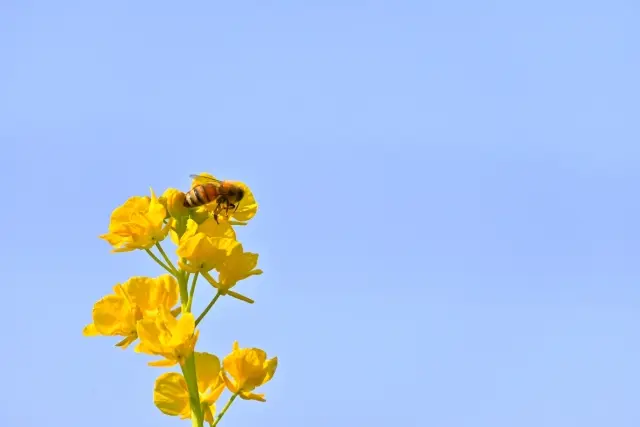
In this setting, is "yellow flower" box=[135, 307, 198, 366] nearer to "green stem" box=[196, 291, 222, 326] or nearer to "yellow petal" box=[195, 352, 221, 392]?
"green stem" box=[196, 291, 222, 326]

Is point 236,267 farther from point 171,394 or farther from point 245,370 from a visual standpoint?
point 171,394

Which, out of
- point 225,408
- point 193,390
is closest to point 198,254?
point 193,390

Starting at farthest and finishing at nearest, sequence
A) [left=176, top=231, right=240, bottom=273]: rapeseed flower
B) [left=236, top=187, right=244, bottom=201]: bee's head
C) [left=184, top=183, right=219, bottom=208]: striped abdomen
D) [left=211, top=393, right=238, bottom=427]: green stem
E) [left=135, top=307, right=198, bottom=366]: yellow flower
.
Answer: [left=236, top=187, right=244, bottom=201]: bee's head → [left=184, top=183, right=219, bottom=208]: striped abdomen → [left=176, top=231, right=240, bottom=273]: rapeseed flower → [left=211, top=393, right=238, bottom=427]: green stem → [left=135, top=307, right=198, bottom=366]: yellow flower

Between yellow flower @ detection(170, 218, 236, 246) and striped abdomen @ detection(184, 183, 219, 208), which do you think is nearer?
yellow flower @ detection(170, 218, 236, 246)

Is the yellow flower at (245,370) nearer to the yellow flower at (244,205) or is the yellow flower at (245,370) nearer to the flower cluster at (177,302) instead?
the flower cluster at (177,302)

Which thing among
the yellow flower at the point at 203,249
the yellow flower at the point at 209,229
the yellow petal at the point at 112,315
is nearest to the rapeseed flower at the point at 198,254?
the yellow flower at the point at 203,249

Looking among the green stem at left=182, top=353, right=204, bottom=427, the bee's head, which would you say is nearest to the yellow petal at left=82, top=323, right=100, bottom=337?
the green stem at left=182, top=353, right=204, bottom=427

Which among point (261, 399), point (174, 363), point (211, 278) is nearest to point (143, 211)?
point (211, 278)

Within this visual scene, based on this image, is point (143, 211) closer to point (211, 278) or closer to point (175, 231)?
point (175, 231)
